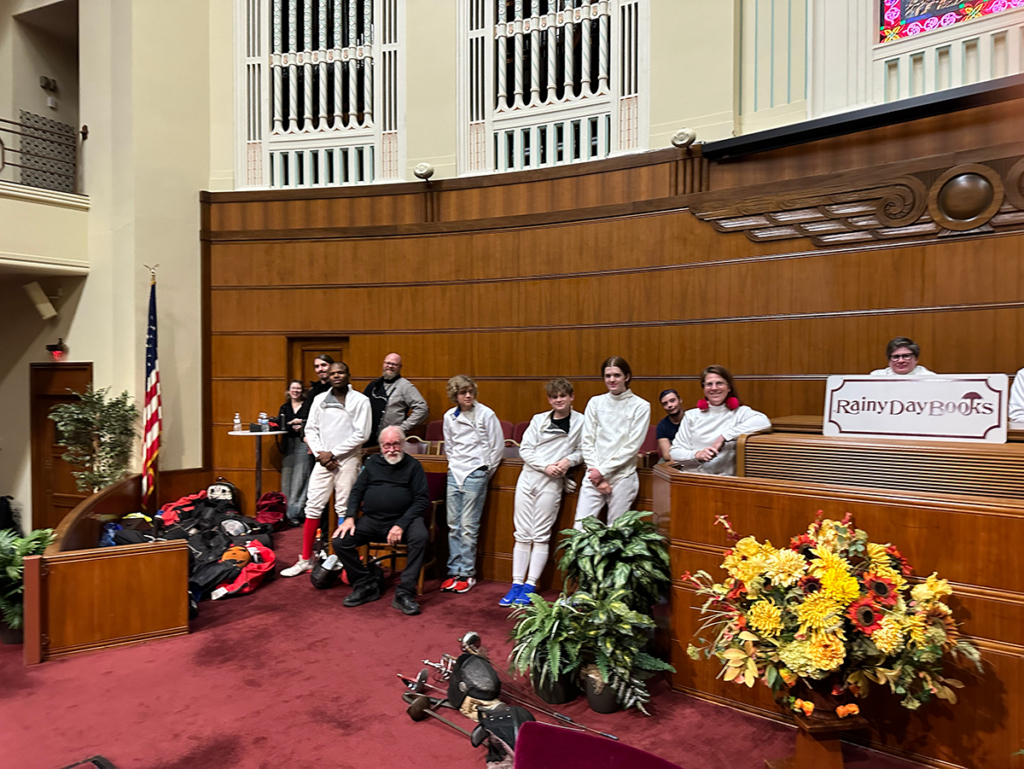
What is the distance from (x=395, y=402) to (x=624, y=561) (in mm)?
2993

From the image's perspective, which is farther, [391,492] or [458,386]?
[458,386]

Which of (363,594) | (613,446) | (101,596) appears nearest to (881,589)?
(613,446)

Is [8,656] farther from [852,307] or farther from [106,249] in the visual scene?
[852,307]

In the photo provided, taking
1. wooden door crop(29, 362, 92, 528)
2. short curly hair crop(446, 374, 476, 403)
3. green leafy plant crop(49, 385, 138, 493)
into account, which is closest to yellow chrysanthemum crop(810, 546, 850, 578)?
short curly hair crop(446, 374, 476, 403)

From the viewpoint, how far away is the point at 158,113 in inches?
273

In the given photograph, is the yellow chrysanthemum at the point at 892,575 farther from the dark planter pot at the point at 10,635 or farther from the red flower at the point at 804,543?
the dark planter pot at the point at 10,635

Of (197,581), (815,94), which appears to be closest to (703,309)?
(815,94)

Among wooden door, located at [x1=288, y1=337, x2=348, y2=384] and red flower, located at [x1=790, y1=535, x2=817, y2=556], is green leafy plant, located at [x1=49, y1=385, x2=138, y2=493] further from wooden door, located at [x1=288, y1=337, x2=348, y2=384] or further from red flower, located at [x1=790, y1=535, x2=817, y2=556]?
red flower, located at [x1=790, y1=535, x2=817, y2=556]

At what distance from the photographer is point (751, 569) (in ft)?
7.78

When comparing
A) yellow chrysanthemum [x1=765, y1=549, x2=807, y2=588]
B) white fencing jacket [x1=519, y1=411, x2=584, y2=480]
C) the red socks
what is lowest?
the red socks

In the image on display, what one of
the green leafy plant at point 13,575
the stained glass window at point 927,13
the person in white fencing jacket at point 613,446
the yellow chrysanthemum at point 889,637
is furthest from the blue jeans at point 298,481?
the stained glass window at point 927,13

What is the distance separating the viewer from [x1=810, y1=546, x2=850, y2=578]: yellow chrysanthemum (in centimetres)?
223

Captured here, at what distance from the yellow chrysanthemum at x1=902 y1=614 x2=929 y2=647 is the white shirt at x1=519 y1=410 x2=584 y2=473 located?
224 cm

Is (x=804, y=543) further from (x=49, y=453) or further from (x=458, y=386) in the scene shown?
(x=49, y=453)
